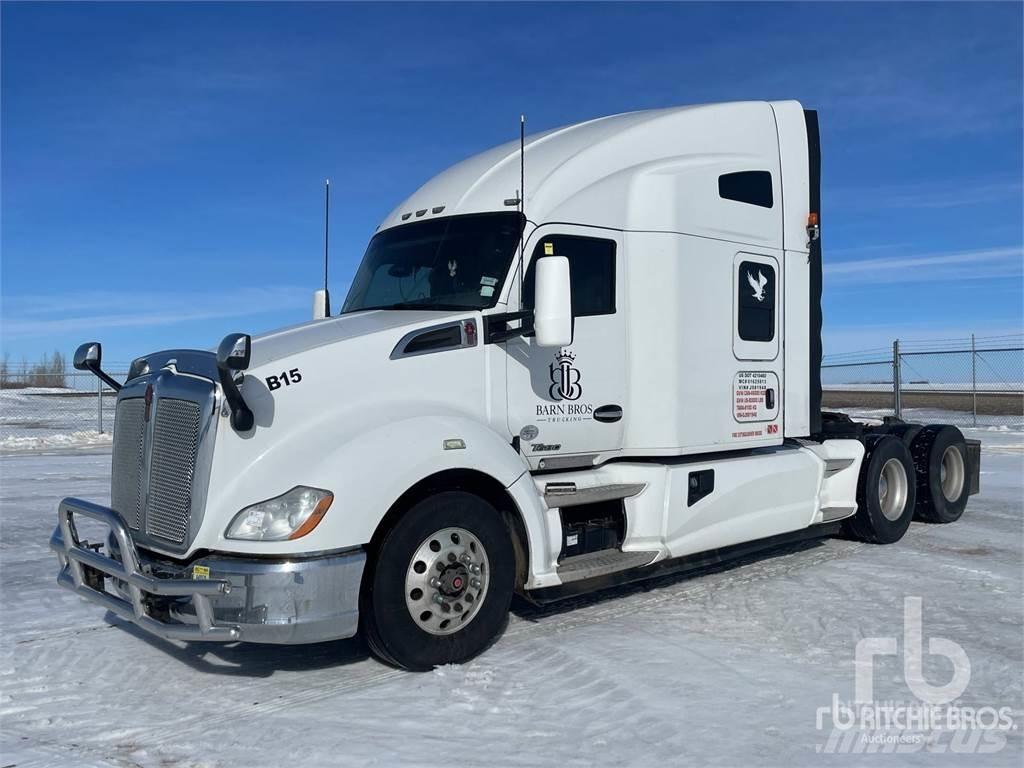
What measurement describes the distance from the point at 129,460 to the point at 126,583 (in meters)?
0.85

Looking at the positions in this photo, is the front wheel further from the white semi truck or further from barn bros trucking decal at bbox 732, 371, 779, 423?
barn bros trucking decal at bbox 732, 371, 779, 423

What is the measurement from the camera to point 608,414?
21.5 ft

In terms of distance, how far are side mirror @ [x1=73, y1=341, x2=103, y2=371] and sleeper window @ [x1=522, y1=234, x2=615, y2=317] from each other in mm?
2892

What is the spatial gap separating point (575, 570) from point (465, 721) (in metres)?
1.79

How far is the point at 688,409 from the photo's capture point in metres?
6.94

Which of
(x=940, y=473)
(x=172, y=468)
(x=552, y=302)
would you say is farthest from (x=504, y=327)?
(x=940, y=473)

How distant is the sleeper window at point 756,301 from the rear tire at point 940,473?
3424 mm

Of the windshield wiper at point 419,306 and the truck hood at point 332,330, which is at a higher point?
the windshield wiper at point 419,306

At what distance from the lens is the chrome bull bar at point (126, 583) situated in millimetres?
4543

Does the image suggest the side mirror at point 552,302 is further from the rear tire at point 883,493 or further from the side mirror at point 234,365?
the rear tire at point 883,493

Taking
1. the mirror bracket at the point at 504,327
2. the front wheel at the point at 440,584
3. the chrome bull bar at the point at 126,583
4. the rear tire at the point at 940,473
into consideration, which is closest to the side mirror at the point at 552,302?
the mirror bracket at the point at 504,327

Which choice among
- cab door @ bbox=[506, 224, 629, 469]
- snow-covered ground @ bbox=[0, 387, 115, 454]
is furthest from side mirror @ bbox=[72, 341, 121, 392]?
snow-covered ground @ bbox=[0, 387, 115, 454]

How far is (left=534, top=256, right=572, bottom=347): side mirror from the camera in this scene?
5582 mm

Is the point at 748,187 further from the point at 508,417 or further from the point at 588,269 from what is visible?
the point at 508,417
